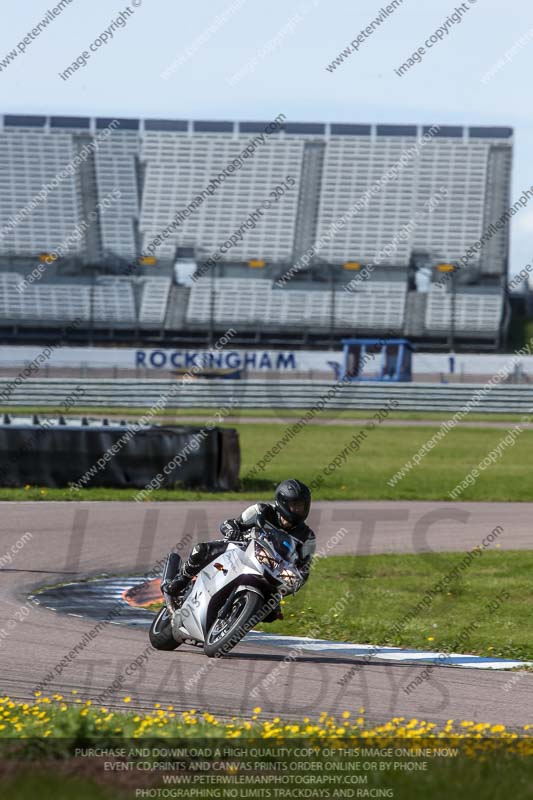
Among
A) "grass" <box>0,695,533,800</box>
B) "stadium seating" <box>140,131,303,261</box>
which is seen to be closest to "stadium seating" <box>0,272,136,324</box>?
"stadium seating" <box>140,131,303,261</box>

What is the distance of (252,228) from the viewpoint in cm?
6981

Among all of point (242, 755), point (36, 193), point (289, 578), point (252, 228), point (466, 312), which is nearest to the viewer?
point (242, 755)

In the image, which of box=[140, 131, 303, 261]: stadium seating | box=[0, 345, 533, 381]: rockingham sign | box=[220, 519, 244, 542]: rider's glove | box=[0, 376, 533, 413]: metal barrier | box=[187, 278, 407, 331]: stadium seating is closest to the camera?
box=[220, 519, 244, 542]: rider's glove

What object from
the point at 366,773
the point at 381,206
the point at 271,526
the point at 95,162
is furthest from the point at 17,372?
the point at 366,773

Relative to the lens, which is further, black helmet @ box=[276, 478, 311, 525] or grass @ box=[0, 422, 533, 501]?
grass @ box=[0, 422, 533, 501]

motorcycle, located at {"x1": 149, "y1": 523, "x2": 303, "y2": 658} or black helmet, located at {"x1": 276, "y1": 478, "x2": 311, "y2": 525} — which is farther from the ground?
black helmet, located at {"x1": 276, "y1": 478, "x2": 311, "y2": 525}

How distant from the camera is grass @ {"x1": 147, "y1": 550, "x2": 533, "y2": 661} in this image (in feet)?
34.1

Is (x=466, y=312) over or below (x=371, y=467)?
below

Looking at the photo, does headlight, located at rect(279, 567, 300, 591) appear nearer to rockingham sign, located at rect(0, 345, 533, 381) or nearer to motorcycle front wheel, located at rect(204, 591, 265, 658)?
motorcycle front wheel, located at rect(204, 591, 265, 658)

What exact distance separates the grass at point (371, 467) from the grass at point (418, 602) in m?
6.97

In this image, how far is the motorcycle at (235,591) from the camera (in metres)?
8.71

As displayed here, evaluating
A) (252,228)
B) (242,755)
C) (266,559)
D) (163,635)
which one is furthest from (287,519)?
(252,228)

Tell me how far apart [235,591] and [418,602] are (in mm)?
3558

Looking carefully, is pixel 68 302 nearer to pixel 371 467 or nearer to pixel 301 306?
pixel 301 306
